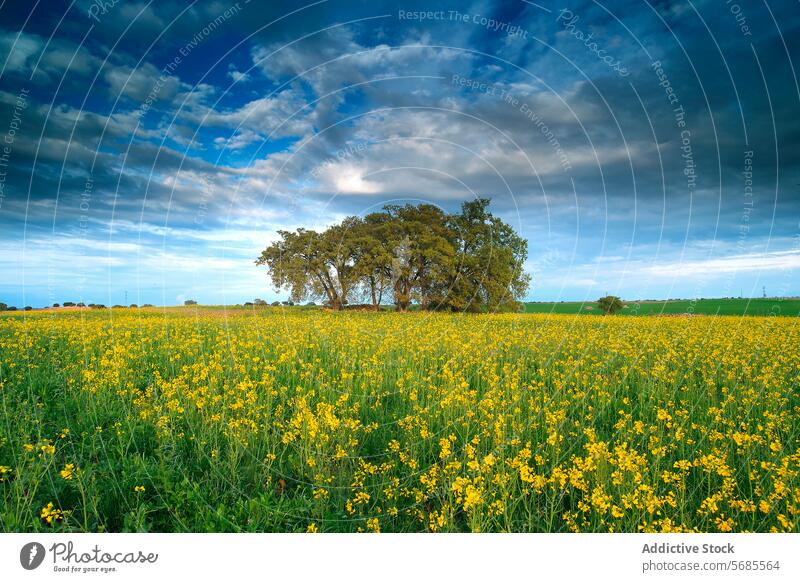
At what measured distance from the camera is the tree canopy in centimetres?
2788

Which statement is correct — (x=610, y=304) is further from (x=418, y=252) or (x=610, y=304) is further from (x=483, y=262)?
(x=418, y=252)

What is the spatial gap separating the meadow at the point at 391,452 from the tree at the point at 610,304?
34219 millimetres

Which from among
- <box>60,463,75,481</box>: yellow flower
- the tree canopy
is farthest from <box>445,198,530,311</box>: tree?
<box>60,463,75,481</box>: yellow flower

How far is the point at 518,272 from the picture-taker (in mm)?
32062

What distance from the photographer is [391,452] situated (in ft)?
16.7

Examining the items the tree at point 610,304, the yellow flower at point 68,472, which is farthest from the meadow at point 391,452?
the tree at point 610,304

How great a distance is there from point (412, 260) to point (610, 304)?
24.5 metres

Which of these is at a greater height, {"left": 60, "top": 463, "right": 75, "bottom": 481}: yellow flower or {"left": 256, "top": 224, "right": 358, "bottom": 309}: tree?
{"left": 256, "top": 224, "right": 358, "bottom": 309}: tree

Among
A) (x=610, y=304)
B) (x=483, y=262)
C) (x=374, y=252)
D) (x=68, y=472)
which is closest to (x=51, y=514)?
(x=68, y=472)

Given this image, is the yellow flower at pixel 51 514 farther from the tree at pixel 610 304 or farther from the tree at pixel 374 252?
the tree at pixel 610 304

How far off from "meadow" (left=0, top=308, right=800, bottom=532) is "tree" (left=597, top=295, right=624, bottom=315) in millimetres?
34219

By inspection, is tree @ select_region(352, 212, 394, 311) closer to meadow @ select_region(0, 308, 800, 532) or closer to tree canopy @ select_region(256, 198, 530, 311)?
tree canopy @ select_region(256, 198, 530, 311)

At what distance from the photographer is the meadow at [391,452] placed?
385 cm
